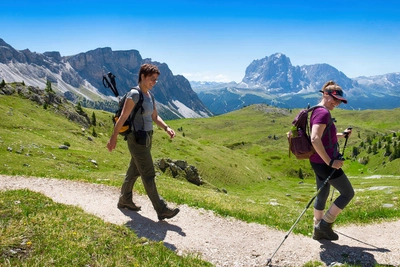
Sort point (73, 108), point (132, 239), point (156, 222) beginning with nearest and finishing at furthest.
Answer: point (132, 239) < point (156, 222) < point (73, 108)

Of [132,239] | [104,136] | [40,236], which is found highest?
[40,236]

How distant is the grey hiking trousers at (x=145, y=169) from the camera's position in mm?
12578

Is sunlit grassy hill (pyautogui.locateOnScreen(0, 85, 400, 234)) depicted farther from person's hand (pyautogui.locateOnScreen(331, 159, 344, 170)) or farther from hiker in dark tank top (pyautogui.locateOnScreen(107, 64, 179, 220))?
person's hand (pyautogui.locateOnScreen(331, 159, 344, 170))

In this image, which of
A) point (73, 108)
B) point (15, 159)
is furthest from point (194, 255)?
point (73, 108)

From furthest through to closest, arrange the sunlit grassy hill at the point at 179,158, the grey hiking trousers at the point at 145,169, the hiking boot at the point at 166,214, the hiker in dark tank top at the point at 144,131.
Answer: the sunlit grassy hill at the point at 179,158 → the hiking boot at the point at 166,214 → the grey hiking trousers at the point at 145,169 → the hiker in dark tank top at the point at 144,131

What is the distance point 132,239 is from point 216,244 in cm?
347

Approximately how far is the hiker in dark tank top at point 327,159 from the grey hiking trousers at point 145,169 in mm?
6597

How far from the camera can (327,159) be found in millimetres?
10734

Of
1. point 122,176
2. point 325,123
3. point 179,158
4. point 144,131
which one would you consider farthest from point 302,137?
point 179,158

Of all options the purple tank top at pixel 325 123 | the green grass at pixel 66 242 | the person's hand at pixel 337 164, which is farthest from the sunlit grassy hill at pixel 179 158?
the green grass at pixel 66 242

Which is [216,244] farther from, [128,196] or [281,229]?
[128,196]

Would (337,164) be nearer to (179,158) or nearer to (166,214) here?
(166,214)

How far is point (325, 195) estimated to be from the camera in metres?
12.2

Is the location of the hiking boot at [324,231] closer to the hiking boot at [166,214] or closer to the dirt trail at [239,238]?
the dirt trail at [239,238]
